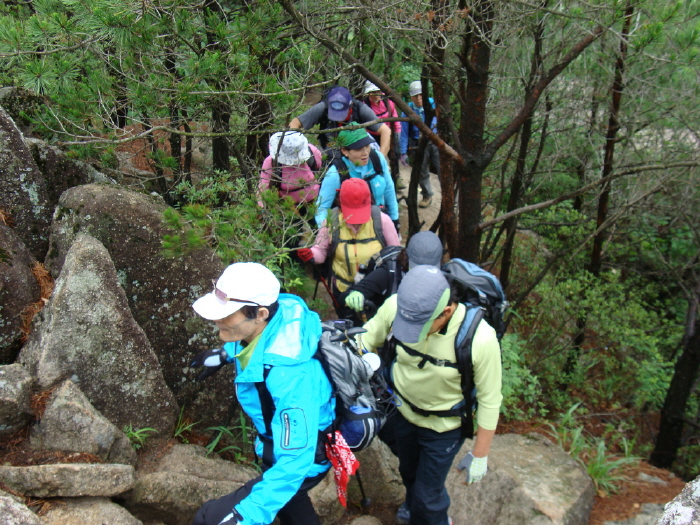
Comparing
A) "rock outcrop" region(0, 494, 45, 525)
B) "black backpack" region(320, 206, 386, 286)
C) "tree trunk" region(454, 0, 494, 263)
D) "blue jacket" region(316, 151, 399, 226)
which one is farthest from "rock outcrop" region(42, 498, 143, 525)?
"tree trunk" region(454, 0, 494, 263)

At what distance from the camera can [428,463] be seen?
3.32 metres

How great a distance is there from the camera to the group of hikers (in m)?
2.37

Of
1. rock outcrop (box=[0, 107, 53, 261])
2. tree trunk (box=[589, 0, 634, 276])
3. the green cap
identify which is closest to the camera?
rock outcrop (box=[0, 107, 53, 261])

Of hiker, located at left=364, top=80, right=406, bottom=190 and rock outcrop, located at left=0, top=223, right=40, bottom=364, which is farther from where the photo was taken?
hiker, located at left=364, top=80, right=406, bottom=190

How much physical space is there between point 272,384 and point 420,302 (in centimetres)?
90

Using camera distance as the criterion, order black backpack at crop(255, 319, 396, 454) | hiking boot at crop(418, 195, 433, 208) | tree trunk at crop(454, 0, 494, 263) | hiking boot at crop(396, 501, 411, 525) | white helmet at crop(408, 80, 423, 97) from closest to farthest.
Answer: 1. black backpack at crop(255, 319, 396, 454)
2. hiking boot at crop(396, 501, 411, 525)
3. tree trunk at crop(454, 0, 494, 263)
4. white helmet at crop(408, 80, 423, 97)
5. hiking boot at crop(418, 195, 433, 208)

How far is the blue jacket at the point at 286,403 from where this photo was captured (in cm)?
230

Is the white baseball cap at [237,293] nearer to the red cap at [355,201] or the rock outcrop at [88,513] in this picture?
the rock outcrop at [88,513]

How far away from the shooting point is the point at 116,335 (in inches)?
139

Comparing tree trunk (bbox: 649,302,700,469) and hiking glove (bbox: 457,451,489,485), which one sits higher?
hiking glove (bbox: 457,451,489,485)

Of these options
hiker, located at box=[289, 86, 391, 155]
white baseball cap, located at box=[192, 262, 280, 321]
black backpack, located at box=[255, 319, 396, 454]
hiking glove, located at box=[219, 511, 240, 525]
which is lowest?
hiking glove, located at box=[219, 511, 240, 525]

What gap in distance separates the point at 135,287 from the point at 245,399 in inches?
73.0

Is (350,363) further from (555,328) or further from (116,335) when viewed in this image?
(555,328)

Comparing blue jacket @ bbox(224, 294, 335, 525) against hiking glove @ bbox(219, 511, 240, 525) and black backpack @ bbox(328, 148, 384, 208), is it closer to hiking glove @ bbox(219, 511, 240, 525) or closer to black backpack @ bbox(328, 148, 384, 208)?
hiking glove @ bbox(219, 511, 240, 525)
